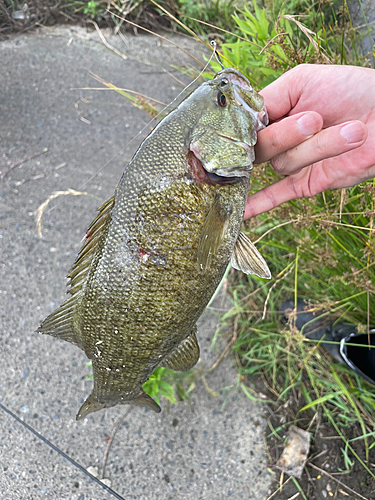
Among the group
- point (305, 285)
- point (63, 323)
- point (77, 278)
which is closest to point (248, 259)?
point (77, 278)

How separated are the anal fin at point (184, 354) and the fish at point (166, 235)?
0.13 metres

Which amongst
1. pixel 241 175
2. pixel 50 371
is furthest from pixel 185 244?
pixel 50 371

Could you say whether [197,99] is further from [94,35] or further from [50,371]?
[94,35]

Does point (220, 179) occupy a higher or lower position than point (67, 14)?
lower

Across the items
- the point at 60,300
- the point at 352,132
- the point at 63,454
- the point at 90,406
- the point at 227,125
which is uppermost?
the point at 227,125

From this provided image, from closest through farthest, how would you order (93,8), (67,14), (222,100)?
(222,100) → (93,8) → (67,14)

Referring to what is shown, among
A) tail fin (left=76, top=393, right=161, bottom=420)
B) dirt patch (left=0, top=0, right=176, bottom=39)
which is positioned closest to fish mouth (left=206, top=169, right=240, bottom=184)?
tail fin (left=76, top=393, right=161, bottom=420)

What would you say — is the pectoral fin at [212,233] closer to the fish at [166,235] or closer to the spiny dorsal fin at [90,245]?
the fish at [166,235]

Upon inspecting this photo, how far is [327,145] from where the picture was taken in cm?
150

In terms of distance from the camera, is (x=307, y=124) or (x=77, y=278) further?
(x=77, y=278)

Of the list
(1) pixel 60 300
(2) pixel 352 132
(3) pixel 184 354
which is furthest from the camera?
(1) pixel 60 300

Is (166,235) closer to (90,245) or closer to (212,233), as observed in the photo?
(212,233)

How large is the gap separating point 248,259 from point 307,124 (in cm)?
66

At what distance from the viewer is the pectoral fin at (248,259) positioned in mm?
1733
